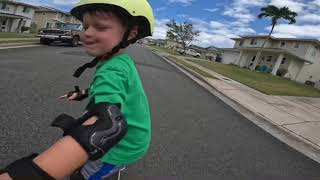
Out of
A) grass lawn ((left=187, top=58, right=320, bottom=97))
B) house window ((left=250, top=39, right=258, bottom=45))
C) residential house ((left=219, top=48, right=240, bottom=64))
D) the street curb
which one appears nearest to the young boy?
the street curb

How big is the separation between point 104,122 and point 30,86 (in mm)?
6979

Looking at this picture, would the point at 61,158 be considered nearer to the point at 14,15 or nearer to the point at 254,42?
the point at 14,15

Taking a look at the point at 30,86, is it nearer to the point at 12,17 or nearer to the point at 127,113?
the point at 127,113

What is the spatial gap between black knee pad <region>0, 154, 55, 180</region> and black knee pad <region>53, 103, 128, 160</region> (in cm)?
15

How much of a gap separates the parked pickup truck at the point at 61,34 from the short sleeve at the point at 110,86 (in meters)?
22.2

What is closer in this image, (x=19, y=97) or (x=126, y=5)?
(x=126, y=5)

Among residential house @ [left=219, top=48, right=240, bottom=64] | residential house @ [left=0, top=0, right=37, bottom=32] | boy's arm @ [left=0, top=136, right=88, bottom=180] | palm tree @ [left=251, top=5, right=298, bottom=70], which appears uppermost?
palm tree @ [left=251, top=5, right=298, bottom=70]

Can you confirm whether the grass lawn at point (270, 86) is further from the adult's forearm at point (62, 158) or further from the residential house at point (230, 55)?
the residential house at point (230, 55)

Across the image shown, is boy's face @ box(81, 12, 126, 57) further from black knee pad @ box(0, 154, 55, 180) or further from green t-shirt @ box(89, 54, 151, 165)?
black knee pad @ box(0, 154, 55, 180)

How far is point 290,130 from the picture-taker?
8188 mm

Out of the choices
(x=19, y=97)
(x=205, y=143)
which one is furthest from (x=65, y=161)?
(x=19, y=97)

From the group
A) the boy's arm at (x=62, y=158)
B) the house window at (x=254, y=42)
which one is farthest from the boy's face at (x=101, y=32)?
the house window at (x=254, y=42)

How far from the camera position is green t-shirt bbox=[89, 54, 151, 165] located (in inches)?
51.9

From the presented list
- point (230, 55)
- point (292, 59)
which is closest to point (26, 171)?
point (292, 59)
